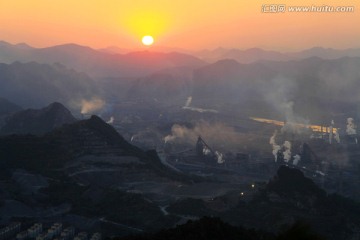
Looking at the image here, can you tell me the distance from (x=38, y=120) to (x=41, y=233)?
83443 millimetres

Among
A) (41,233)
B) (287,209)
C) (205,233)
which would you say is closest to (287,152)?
(287,209)

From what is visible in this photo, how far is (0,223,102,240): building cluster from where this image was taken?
67188mm

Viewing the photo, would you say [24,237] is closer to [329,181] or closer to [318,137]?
[329,181]

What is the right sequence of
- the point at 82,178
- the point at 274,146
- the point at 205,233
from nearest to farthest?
the point at 205,233
the point at 82,178
the point at 274,146

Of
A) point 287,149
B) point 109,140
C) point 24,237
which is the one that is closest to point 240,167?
point 287,149

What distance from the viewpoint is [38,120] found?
149375mm

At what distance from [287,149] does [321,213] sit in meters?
62.7

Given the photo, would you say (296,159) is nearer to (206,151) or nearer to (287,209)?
(206,151)

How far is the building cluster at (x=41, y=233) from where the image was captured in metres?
67.2

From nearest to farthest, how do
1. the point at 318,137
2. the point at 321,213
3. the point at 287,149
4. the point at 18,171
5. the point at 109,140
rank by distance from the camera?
the point at 321,213 < the point at 18,171 < the point at 109,140 < the point at 287,149 < the point at 318,137

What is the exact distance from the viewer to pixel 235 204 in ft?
266

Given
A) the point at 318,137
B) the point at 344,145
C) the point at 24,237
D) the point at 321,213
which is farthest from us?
the point at 318,137

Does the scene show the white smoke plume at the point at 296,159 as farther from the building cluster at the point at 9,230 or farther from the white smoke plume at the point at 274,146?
the building cluster at the point at 9,230

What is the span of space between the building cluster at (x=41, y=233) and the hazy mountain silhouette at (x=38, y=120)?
249ft
